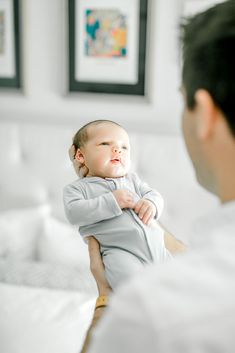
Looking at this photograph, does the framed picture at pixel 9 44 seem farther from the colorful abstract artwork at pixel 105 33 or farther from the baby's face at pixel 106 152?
the baby's face at pixel 106 152

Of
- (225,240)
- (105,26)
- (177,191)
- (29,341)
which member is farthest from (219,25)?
(105,26)

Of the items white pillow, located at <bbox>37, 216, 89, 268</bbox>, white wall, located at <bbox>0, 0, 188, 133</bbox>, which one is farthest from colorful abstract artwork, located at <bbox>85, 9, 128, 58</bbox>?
white pillow, located at <bbox>37, 216, 89, 268</bbox>

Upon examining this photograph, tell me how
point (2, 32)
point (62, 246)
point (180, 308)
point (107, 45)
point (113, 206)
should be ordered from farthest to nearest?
point (2, 32) → point (107, 45) → point (62, 246) → point (113, 206) → point (180, 308)

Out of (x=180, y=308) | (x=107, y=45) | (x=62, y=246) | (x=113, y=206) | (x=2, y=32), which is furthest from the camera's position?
(x=2, y=32)

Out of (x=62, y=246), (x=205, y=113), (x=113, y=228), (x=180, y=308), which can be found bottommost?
(x=62, y=246)

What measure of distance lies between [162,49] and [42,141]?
62cm

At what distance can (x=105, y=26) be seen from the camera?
2172 mm

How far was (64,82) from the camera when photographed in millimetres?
2289

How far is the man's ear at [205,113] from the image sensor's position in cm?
55

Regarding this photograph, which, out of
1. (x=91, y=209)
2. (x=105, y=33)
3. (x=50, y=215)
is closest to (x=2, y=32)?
(x=105, y=33)

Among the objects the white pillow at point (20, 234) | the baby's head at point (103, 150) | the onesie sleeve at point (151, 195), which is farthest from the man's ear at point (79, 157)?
the white pillow at point (20, 234)

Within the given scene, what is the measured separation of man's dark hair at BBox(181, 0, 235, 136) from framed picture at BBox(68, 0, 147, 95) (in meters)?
1.62

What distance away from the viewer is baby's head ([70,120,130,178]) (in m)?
1.04

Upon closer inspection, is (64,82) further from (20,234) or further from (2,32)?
(20,234)
